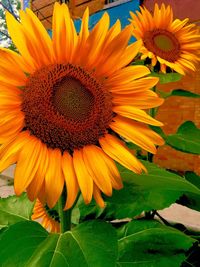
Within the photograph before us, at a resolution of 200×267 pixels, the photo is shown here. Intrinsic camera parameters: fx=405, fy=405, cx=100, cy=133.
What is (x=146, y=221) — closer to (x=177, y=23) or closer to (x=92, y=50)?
(x=92, y=50)

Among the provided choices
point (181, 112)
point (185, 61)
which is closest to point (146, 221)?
point (185, 61)

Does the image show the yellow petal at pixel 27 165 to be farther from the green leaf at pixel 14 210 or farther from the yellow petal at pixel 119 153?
the green leaf at pixel 14 210

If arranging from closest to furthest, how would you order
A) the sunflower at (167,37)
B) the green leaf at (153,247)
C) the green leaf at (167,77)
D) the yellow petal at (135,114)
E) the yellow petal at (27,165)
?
the yellow petal at (27,165) < the yellow petal at (135,114) < the green leaf at (153,247) < the green leaf at (167,77) < the sunflower at (167,37)

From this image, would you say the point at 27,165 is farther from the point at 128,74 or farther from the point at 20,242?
the point at 128,74

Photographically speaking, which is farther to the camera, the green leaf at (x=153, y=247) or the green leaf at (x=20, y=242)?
the green leaf at (x=153, y=247)

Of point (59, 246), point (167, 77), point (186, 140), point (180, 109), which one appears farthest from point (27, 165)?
point (180, 109)

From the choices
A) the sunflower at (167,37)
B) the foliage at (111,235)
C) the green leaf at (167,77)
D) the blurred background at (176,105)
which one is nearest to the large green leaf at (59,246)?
the foliage at (111,235)

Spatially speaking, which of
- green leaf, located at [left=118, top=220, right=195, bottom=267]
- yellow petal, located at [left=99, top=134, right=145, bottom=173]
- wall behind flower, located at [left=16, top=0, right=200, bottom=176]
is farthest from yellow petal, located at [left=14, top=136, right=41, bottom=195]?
wall behind flower, located at [left=16, top=0, right=200, bottom=176]
